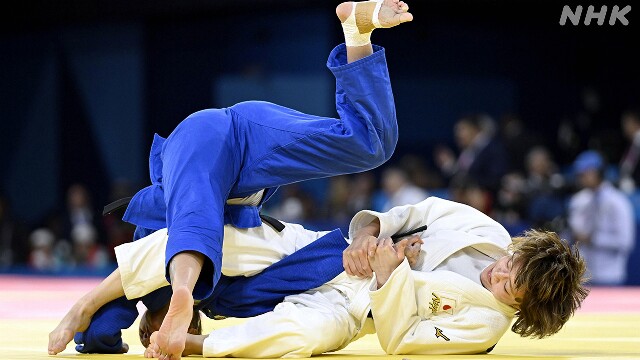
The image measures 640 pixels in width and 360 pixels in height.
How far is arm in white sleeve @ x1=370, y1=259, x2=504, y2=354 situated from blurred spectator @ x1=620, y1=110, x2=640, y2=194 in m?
6.43

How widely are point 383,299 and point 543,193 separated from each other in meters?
6.24

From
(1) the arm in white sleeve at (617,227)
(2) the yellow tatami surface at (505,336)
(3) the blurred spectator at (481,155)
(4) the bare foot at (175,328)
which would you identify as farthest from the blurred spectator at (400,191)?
(4) the bare foot at (175,328)

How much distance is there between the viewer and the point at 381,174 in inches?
508

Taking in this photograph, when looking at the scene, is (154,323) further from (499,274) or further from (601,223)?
(601,223)

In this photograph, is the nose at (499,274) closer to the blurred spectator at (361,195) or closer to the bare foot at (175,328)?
the bare foot at (175,328)

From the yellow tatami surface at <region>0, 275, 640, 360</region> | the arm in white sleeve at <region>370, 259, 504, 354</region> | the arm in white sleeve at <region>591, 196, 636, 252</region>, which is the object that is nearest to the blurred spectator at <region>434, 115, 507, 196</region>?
the arm in white sleeve at <region>591, 196, 636, 252</region>

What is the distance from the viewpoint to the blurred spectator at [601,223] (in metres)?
8.88

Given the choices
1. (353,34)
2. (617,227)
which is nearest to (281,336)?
(353,34)

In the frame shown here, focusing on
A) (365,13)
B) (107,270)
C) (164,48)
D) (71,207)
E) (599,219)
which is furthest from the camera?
(164,48)

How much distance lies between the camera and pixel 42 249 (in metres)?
12.3

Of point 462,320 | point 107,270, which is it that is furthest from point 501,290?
point 107,270

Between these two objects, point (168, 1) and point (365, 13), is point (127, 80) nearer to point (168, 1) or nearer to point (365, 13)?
point (168, 1)

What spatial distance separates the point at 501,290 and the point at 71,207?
1007 centimetres

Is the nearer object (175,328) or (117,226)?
(175,328)
